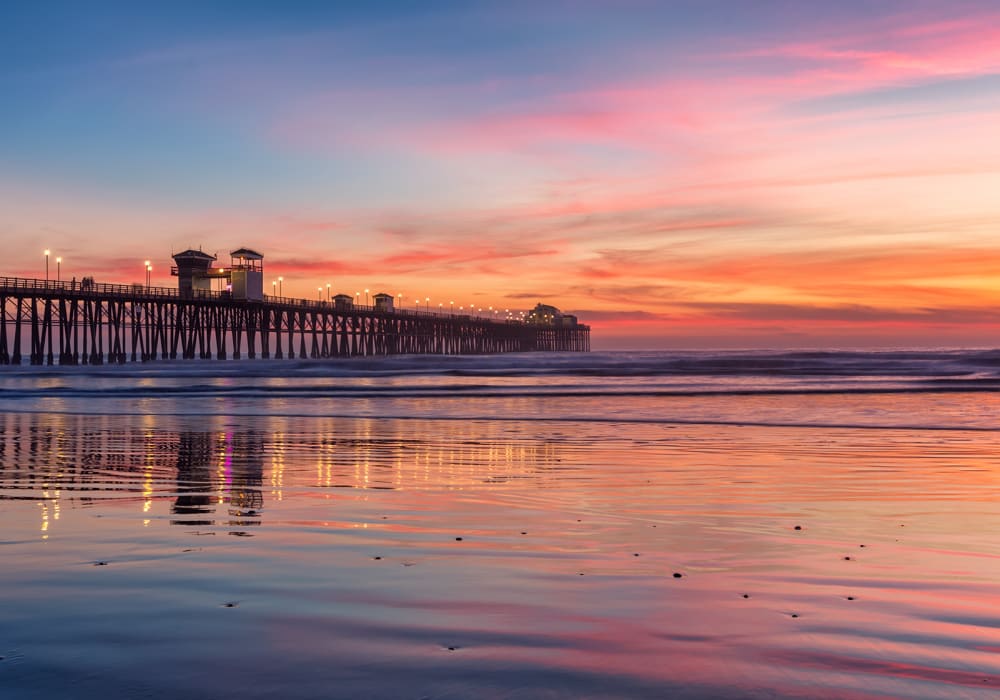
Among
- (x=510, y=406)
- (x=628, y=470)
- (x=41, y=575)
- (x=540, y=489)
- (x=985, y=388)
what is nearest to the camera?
(x=41, y=575)

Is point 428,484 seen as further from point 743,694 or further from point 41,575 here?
point 743,694

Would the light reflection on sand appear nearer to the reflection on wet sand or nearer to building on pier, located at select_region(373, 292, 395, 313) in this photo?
the reflection on wet sand

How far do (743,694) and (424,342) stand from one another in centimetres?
13806

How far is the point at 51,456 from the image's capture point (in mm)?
11469

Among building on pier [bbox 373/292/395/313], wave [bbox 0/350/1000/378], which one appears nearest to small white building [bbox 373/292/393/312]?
building on pier [bbox 373/292/395/313]

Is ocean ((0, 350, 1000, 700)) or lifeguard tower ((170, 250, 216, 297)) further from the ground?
lifeguard tower ((170, 250, 216, 297))

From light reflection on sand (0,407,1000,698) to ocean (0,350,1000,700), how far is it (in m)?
0.02

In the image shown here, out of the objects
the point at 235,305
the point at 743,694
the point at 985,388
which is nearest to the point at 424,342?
the point at 235,305

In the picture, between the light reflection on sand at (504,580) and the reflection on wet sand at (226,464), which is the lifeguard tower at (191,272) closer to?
the reflection on wet sand at (226,464)

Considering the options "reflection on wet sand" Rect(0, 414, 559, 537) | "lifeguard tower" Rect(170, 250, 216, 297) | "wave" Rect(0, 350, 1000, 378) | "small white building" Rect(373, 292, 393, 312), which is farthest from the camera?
"small white building" Rect(373, 292, 393, 312)

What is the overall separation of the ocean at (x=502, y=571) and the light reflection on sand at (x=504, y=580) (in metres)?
0.02

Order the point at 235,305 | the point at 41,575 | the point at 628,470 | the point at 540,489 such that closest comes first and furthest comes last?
the point at 41,575 → the point at 540,489 → the point at 628,470 → the point at 235,305

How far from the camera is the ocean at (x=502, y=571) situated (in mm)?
3318

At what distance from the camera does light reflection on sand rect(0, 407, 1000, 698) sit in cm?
331
